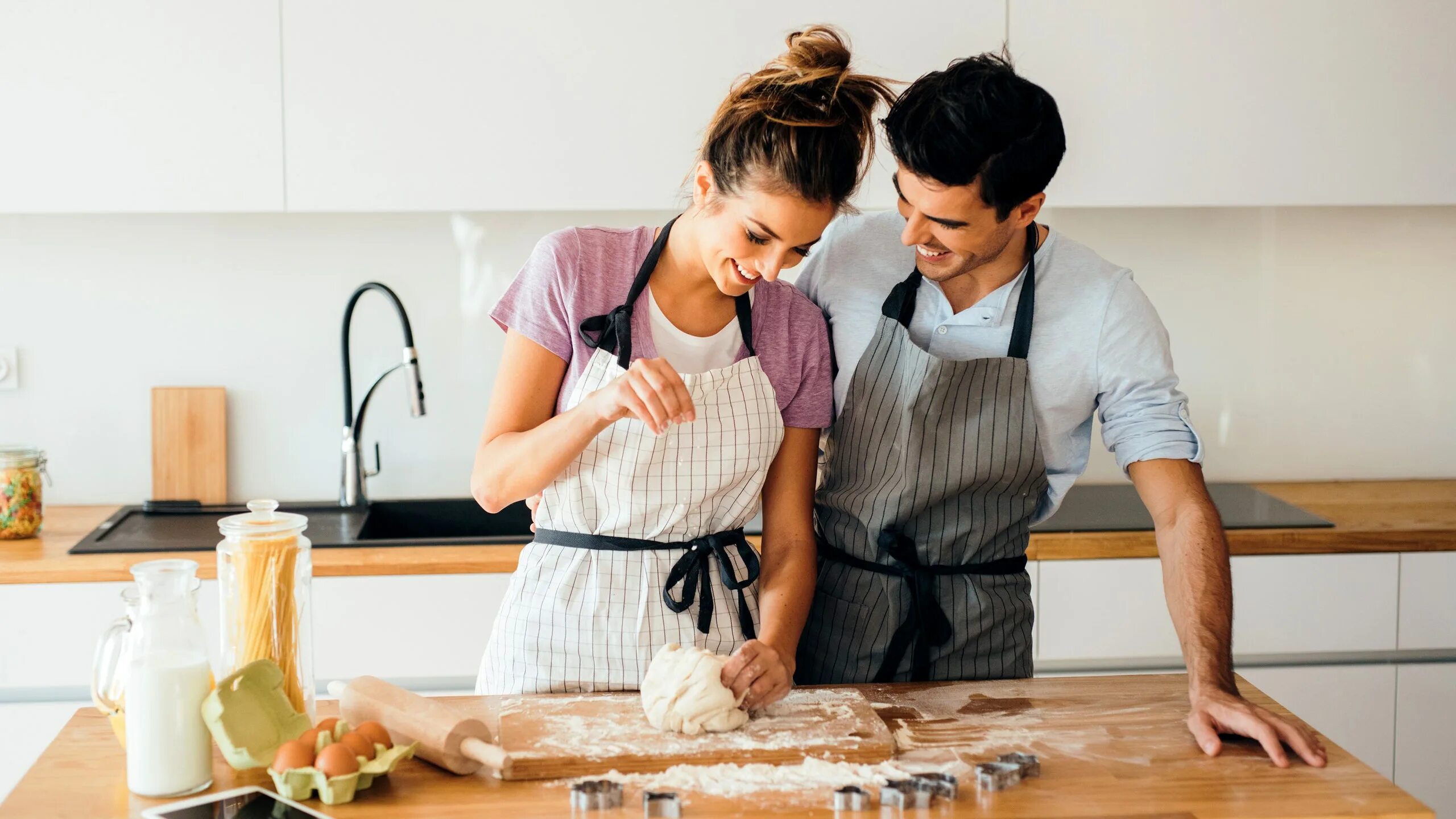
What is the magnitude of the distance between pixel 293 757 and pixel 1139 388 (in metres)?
1.03

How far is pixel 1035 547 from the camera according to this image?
2.21 metres

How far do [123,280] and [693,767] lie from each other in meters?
1.94

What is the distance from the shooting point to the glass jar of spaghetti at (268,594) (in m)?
1.12

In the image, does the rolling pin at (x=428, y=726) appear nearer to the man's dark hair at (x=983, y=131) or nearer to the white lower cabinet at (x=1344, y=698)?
the man's dark hair at (x=983, y=131)

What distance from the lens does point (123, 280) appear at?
2.54m

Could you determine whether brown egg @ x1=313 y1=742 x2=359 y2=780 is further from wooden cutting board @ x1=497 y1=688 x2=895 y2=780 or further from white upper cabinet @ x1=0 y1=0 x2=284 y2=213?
white upper cabinet @ x1=0 y1=0 x2=284 y2=213

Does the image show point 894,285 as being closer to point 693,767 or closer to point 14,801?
point 693,767

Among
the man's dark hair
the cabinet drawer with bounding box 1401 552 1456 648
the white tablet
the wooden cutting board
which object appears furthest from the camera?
the cabinet drawer with bounding box 1401 552 1456 648

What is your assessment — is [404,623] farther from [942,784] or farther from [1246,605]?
[1246,605]

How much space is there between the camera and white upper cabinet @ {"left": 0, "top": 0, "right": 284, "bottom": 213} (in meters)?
2.16

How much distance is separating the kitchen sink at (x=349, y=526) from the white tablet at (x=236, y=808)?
1.12 m

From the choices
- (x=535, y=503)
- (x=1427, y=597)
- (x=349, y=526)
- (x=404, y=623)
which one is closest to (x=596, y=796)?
(x=535, y=503)

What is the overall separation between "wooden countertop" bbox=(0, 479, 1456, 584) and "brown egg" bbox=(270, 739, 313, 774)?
3.37ft

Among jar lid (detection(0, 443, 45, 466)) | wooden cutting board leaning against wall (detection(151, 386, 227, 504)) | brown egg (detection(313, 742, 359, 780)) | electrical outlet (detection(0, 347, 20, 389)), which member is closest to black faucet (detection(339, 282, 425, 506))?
wooden cutting board leaning against wall (detection(151, 386, 227, 504))
